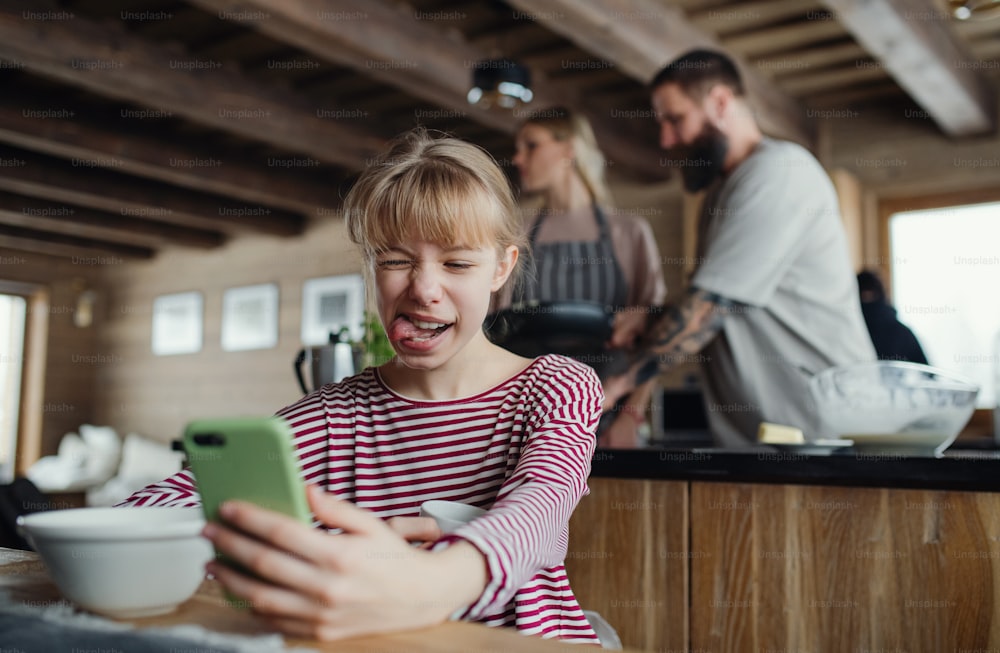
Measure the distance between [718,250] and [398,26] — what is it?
2.22 m

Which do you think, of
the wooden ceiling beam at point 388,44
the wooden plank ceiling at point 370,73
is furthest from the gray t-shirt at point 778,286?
the wooden ceiling beam at point 388,44

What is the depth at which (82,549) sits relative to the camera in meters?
0.61

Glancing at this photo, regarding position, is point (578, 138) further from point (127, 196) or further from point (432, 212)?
point (127, 196)

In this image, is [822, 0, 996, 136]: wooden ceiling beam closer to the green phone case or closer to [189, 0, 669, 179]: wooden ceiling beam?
[189, 0, 669, 179]: wooden ceiling beam

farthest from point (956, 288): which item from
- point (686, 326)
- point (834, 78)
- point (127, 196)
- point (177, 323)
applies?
point (177, 323)

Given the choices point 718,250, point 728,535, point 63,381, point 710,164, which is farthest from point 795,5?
point 63,381

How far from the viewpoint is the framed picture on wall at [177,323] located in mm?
7617

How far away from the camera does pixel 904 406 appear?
1.41 metres

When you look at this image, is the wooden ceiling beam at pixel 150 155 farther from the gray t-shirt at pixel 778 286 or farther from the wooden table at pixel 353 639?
the wooden table at pixel 353 639

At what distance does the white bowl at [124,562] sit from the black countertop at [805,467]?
2.90ft

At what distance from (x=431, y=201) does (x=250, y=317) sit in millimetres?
6482

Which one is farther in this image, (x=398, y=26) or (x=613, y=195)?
(x=613, y=195)

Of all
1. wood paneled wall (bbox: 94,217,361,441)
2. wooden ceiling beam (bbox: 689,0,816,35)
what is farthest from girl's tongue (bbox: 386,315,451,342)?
wood paneled wall (bbox: 94,217,361,441)

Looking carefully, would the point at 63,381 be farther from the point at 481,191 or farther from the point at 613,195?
the point at 481,191
